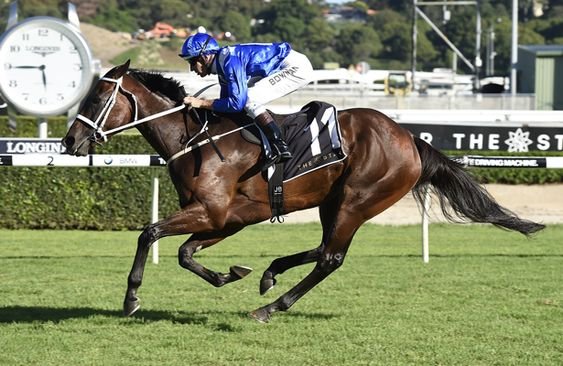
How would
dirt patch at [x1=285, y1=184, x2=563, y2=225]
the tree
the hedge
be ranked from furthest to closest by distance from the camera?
the tree, dirt patch at [x1=285, y1=184, x2=563, y2=225], the hedge

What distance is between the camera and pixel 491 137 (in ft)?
38.0

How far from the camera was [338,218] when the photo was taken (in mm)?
6852

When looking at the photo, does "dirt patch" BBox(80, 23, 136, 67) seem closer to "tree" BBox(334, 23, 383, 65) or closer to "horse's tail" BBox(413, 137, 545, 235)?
"tree" BBox(334, 23, 383, 65)

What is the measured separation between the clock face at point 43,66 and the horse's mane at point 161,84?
512cm

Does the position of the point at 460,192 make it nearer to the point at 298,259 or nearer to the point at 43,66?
the point at 298,259

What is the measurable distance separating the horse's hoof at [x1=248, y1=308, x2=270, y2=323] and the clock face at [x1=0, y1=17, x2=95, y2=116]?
5885 mm

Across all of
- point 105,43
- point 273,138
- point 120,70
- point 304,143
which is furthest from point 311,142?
point 105,43

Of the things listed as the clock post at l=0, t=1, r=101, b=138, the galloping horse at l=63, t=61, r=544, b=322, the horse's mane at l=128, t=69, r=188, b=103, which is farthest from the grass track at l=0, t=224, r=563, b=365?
the clock post at l=0, t=1, r=101, b=138

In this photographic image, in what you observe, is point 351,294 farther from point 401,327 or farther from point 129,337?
point 129,337

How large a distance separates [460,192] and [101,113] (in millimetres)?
2550

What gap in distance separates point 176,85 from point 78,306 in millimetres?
1754

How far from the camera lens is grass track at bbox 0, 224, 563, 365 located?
582cm

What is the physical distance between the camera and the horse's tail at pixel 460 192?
727 cm

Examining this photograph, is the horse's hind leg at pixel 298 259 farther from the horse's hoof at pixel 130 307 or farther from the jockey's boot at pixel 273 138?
the horse's hoof at pixel 130 307
